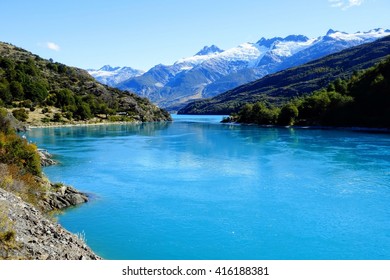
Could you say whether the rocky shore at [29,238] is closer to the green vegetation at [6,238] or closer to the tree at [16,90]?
the green vegetation at [6,238]

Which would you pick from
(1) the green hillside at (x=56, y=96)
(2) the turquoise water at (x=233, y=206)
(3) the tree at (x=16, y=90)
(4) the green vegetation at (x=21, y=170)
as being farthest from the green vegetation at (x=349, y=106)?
(4) the green vegetation at (x=21, y=170)

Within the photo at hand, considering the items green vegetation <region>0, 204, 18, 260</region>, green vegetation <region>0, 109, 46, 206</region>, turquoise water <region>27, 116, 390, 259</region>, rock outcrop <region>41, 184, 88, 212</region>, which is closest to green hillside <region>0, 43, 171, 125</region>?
turquoise water <region>27, 116, 390, 259</region>

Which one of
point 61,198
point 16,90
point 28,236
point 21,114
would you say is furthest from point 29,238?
point 16,90

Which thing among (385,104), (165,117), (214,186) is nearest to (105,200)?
(214,186)

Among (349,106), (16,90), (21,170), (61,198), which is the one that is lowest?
(61,198)

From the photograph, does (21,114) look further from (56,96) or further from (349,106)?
(349,106)
